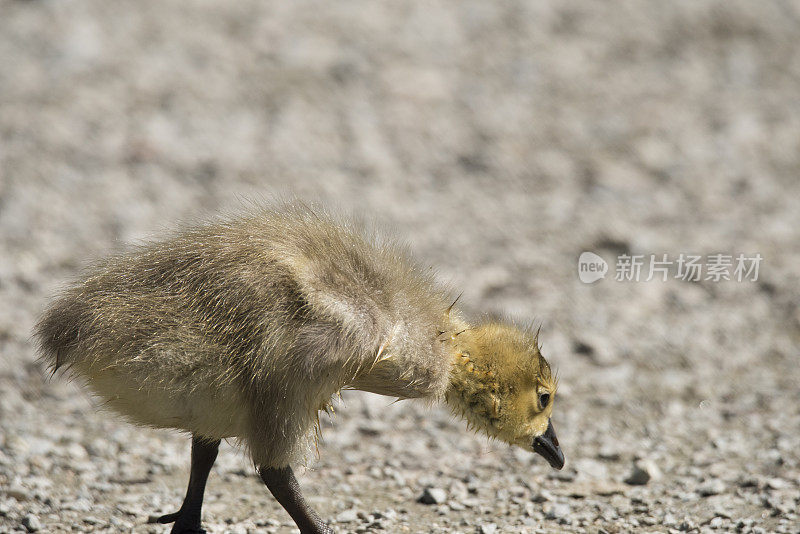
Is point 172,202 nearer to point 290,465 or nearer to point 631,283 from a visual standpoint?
point 631,283

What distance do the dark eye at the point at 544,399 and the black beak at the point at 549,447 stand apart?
10 centimetres

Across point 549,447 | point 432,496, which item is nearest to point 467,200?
point 432,496

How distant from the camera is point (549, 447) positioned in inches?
146

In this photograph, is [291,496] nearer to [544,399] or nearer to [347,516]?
[347,516]

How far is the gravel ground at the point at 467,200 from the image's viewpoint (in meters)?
4.18

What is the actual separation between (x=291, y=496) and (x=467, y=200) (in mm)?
3993

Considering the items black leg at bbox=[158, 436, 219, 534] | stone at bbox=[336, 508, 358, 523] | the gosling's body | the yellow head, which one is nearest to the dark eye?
the yellow head

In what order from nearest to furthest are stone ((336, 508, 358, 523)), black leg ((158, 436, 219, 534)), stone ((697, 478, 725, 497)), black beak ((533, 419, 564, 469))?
black leg ((158, 436, 219, 534))
black beak ((533, 419, 564, 469))
stone ((336, 508, 358, 523))
stone ((697, 478, 725, 497))

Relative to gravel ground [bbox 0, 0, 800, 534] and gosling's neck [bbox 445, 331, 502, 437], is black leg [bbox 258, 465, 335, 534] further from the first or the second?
gosling's neck [bbox 445, 331, 502, 437]

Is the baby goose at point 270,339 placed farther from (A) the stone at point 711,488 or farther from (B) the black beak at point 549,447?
(A) the stone at point 711,488

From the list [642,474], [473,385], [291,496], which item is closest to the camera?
[291,496]

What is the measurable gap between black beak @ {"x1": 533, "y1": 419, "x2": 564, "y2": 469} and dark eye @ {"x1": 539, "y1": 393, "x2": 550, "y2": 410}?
10cm

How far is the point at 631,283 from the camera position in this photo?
6242mm

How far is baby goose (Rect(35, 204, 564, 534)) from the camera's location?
9.86ft
